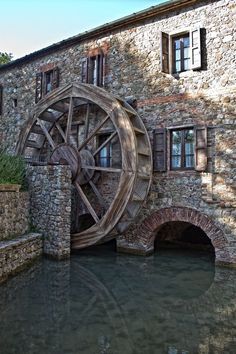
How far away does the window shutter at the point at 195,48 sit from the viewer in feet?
21.5

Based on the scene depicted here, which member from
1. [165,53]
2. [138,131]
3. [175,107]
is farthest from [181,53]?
[138,131]

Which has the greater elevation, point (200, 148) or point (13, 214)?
point (200, 148)

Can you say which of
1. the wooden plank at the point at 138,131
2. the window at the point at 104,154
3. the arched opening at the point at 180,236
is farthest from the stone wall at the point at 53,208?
the arched opening at the point at 180,236

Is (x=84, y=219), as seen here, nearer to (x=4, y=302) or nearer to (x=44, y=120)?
(x=44, y=120)

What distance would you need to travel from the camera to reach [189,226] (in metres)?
8.56

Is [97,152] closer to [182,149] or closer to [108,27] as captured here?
[182,149]

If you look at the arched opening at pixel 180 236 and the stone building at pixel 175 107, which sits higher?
the stone building at pixel 175 107

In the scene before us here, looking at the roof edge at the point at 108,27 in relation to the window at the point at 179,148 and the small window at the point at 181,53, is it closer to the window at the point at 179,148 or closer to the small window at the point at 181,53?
the small window at the point at 181,53

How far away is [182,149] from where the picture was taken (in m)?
6.88

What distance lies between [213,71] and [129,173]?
9.18 feet

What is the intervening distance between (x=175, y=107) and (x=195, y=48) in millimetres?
1294

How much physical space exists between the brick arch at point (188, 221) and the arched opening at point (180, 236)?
4.16 feet

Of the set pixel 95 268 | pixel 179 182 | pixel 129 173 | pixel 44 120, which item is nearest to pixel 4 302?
pixel 95 268

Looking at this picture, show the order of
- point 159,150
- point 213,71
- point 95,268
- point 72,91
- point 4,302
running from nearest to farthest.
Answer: point 4,302, point 95,268, point 213,71, point 159,150, point 72,91
